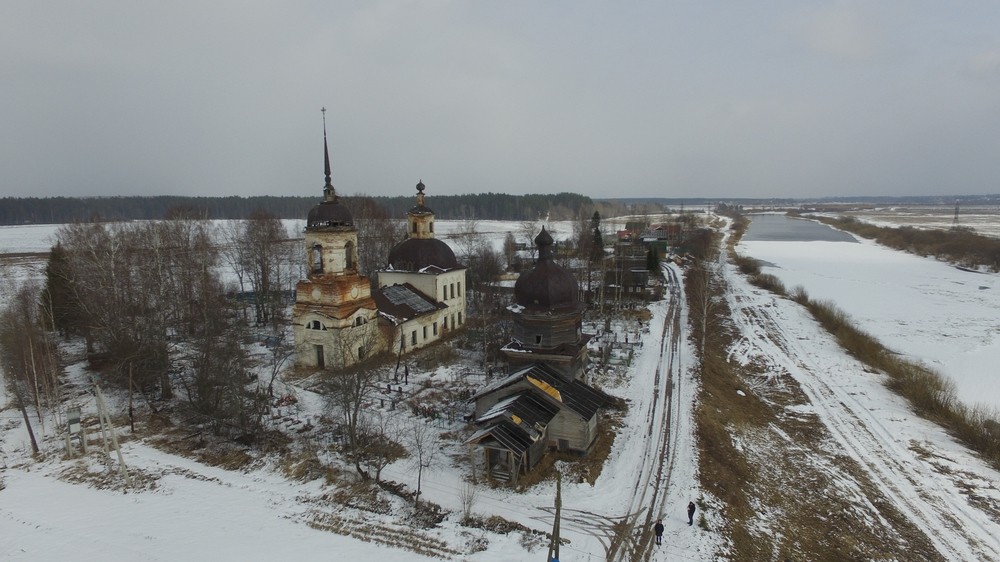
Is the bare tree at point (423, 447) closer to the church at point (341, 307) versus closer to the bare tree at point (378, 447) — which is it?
the bare tree at point (378, 447)

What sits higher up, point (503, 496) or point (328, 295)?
point (328, 295)

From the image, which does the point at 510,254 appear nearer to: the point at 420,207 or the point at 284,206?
the point at 420,207

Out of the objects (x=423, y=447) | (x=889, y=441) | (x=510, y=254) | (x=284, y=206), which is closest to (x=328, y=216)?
(x=423, y=447)

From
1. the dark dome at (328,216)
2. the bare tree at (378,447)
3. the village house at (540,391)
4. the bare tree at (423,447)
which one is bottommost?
the bare tree at (423,447)

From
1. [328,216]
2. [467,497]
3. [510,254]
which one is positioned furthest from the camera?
[510,254]

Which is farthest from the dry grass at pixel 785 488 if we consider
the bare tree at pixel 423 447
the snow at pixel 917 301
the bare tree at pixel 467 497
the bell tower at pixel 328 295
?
the bell tower at pixel 328 295

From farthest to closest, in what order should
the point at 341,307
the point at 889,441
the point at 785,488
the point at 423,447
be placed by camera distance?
1. the point at 341,307
2. the point at 889,441
3. the point at 423,447
4. the point at 785,488
